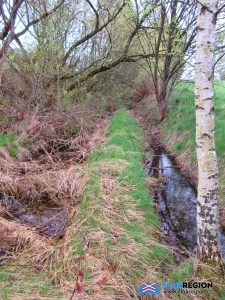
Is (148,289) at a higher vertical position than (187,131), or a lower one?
lower

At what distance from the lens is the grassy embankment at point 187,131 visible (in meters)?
5.54

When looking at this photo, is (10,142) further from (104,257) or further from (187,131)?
(187,131)

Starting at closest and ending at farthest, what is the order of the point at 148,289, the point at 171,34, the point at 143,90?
the point at 148,289 < the point at 171,34 < the point at 143,90

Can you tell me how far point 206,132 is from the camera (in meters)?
2.53

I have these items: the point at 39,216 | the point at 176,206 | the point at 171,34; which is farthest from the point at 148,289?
the point at 171,34

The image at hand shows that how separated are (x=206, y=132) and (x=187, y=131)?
17.2 ft

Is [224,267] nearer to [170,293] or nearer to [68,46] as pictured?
[170,293]

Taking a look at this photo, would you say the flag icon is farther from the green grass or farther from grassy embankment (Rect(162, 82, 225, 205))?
the green grass

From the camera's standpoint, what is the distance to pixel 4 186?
4.41 m

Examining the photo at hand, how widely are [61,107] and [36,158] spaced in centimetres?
235

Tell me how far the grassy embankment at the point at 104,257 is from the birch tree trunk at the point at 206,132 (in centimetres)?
45

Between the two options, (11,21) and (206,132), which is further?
(11,21)

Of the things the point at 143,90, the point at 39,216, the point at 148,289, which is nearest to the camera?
the point at 148,289

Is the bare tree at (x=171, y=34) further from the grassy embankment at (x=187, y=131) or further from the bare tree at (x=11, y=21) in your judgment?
the bare tree at (x=11, y=21)
